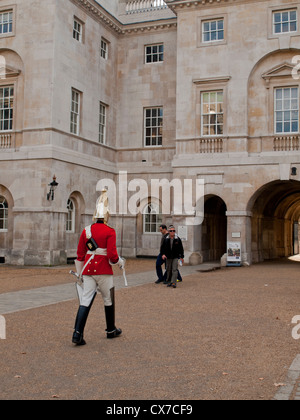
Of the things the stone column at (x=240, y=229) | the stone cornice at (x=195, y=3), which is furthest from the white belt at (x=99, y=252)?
the stone cornice at (x=195, y=3)

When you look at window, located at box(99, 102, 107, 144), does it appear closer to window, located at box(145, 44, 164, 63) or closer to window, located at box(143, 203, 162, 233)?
window, located at box(145, 44, 164, 63)

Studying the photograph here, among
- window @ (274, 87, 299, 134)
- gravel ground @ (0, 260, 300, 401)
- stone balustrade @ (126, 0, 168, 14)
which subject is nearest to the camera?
gravel ground @ (0, 260, 300, 401)

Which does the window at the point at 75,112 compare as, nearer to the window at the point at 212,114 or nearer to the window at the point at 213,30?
the window at the point at 212,114

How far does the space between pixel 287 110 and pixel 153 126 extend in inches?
299

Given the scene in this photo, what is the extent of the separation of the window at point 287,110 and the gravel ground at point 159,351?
12.4 m

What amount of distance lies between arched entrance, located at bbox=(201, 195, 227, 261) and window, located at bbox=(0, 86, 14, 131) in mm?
9966

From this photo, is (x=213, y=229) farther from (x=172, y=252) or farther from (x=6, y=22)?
(x=6, y=22)

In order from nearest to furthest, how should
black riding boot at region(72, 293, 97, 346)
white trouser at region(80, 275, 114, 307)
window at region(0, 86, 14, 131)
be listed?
black riding boot at region(72, 293, 97, 346) < white trouser at region(80, 275, 114, 307) < window at region(0, 86, 14, 131)

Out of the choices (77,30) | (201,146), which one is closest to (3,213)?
(77,30)

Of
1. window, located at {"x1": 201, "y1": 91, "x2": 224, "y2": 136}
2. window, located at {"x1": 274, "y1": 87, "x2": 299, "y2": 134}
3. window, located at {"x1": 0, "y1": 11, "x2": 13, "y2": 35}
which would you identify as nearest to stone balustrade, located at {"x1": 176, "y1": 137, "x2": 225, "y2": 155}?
window, located at {"x1": 201, "y1": 91, "x2": 224, "y2": 136}

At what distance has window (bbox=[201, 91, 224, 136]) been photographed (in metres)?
24.3

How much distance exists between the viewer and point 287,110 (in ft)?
76.6

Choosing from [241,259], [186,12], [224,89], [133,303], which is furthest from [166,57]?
[133,303]

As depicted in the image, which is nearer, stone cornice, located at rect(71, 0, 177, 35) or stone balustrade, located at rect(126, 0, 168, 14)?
stone cornice, located at rect(71, 0, 177, 35)
